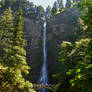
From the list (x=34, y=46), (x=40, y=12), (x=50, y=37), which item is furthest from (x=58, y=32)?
(x=40, y=12)

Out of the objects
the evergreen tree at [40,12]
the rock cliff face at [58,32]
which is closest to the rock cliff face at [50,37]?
the rock cliff face at [58,32]

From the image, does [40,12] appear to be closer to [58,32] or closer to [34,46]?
[58,32]

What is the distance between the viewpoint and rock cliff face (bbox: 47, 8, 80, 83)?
45188 millimetres

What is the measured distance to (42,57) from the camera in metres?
48.1

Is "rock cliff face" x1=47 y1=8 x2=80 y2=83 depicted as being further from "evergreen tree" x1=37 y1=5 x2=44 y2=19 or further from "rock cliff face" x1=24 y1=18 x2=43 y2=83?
"evergreen tree" x1=37 y1=5 x2=44 y2=19

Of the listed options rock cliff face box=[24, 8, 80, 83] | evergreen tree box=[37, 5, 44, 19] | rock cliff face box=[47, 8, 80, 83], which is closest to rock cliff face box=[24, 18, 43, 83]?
rock cliff face box=[24, 8, 80, 83]

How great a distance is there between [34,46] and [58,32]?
14.1 meters

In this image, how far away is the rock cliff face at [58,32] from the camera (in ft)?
148

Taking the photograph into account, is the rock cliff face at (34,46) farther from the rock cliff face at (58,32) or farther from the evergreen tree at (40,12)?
the evergreen tree at (40,12)

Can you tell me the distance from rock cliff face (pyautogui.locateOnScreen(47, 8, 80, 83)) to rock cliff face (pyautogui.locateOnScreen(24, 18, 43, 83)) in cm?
491

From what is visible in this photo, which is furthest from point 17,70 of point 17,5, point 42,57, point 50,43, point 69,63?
point 17,5

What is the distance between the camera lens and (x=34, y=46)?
5472 centimetres

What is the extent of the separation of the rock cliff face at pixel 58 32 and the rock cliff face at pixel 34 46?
4911 millimetres

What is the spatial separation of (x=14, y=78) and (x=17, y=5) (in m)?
68.8
